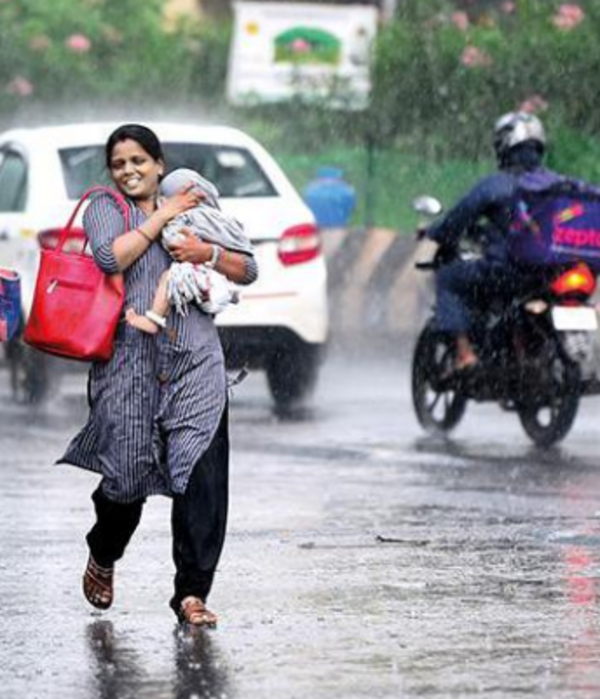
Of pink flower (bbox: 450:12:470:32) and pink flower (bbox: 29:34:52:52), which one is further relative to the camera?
pink flower (bbox: 29:34:52:52)

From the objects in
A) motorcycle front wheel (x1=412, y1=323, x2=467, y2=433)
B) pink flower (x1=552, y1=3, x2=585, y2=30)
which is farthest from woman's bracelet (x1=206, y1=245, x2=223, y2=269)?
pink flower (x1=552, y1=3, x2=585, y2=30)

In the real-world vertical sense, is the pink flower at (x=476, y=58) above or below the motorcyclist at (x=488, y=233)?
above

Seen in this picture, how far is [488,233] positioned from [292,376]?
9.40 feet

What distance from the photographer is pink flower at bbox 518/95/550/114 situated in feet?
85.1

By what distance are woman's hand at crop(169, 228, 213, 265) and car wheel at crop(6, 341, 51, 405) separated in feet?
30.3

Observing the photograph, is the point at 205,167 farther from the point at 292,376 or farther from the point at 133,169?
the point at 133,169

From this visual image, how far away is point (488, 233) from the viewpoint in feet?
53.3

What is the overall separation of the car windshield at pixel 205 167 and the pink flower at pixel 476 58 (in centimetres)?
882

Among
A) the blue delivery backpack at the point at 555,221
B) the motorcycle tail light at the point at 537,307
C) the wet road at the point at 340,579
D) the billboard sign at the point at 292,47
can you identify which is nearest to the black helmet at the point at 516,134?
the blue delivery backpack at the point at 555,221

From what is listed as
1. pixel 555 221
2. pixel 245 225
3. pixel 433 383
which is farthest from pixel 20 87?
pixel 555 221

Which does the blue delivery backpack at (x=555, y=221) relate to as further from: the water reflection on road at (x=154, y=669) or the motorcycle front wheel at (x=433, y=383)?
the water reflection on road at (x=154, y=669)

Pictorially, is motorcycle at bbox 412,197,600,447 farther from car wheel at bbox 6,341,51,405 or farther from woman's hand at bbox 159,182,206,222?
woman's hand at bbox 159,182,206,222

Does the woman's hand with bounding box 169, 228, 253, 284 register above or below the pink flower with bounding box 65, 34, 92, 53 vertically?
below

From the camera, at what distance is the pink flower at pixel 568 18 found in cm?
2652
